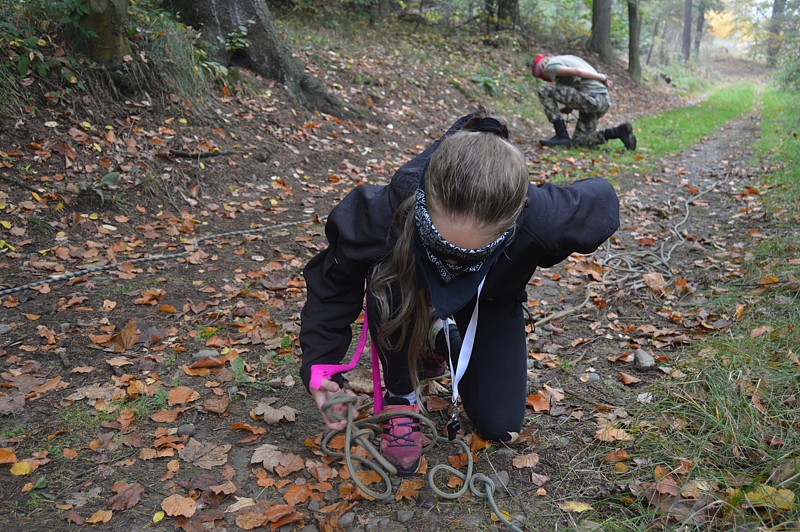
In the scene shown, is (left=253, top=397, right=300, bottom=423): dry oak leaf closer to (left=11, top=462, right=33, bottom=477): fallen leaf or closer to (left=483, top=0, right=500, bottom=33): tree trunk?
(left=11, top=462, right=33, bottom=477): fallen leaf

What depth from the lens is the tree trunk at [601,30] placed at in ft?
49.6

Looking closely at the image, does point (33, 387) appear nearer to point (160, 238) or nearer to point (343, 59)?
point (160, 238)

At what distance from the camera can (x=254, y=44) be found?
611 cm

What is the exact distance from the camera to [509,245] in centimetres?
186

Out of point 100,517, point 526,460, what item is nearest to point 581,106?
point 526,460

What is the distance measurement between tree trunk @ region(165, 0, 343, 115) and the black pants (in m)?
4.72

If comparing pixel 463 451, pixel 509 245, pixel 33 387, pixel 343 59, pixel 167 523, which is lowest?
pixel 463 451

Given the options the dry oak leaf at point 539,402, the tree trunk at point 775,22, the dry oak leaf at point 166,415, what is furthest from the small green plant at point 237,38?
the tree trunk at point 775,22

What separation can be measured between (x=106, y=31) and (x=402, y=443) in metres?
4.16

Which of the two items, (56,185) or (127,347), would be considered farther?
(56,185)

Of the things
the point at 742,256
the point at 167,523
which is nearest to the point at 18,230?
the point at 167,523

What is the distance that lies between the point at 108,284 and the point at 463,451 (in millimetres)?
2242

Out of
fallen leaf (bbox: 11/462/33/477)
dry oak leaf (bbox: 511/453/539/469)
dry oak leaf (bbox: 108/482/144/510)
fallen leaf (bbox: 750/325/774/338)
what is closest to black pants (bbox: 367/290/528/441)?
dry oak leaf (bbox: 511/453/539/469)

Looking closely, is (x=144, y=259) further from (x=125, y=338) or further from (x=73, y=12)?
(x=73, y=12)
